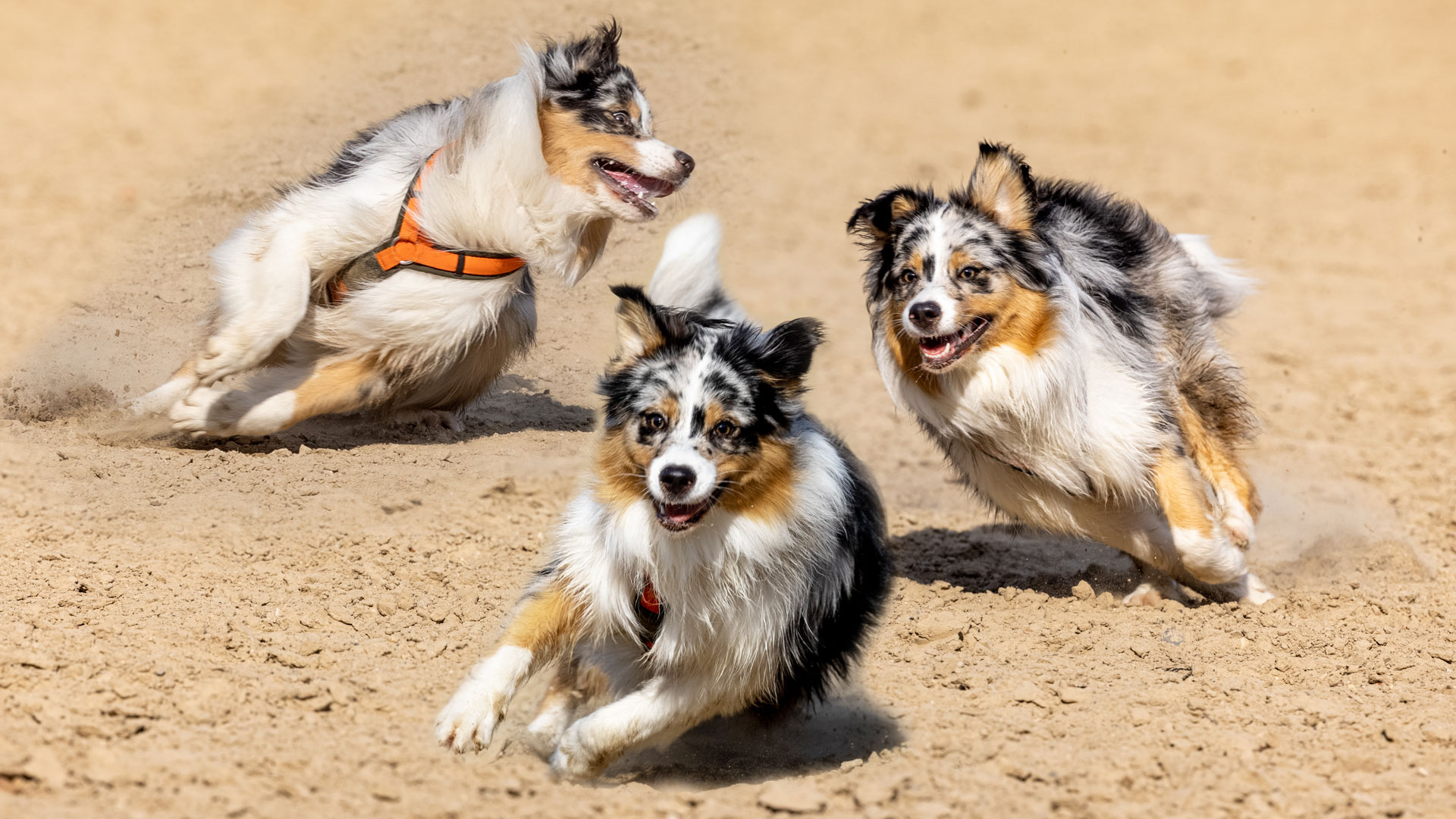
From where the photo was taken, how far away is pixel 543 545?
5496mm

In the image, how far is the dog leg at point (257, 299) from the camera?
17.3 feet

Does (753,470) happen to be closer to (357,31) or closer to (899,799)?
(899,799)

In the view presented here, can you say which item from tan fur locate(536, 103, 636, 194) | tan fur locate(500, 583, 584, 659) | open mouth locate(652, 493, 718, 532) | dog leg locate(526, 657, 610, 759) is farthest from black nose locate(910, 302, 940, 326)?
dog leg locate(526, 657, 610, 759)

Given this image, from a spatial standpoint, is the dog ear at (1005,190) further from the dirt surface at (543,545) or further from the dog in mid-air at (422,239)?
the dirt surface at (543,545)

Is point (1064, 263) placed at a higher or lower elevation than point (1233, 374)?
higher

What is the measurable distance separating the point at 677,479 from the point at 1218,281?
134 inches

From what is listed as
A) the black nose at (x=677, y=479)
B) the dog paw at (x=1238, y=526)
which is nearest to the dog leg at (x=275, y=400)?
the black nose at (x=677, y=479)

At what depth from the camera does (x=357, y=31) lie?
36.0 feet

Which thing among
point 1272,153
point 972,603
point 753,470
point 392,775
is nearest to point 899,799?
point 753,470

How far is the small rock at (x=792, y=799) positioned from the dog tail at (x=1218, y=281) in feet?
11.0

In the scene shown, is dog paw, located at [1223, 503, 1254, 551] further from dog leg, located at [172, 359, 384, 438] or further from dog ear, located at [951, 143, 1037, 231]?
dog leg, located at [172, 359, 384, 438]

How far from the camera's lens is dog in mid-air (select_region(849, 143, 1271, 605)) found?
15.8ft

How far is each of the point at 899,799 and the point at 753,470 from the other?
1.01 metres

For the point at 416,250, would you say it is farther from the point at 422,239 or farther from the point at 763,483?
the point at 763,483
